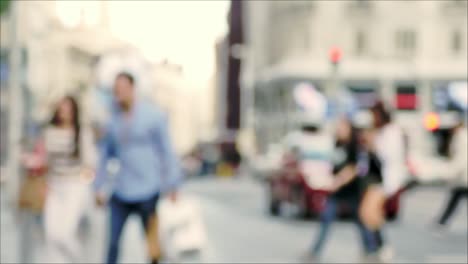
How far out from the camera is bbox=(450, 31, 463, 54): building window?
54100 millimetres

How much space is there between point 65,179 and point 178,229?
0.95m

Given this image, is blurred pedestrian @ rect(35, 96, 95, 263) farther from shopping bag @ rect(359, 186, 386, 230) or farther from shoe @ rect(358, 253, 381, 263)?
shoe @ rect(358, 253, 381, 263)

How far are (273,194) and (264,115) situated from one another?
50528 mm

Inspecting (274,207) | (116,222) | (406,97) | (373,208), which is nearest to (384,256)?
(373,208)

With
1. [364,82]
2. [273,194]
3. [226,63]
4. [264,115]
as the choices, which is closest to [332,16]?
[364,82]

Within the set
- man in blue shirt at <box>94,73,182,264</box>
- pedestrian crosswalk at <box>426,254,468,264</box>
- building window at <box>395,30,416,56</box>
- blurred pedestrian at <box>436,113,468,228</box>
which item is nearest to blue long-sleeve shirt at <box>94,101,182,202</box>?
man in blue shirt at <box>94,73,182,264</box>

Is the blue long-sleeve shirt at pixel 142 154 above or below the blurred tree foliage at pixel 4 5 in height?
below

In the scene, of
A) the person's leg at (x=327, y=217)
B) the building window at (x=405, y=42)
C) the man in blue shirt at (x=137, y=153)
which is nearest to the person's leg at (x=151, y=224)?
the man in blue shirt at (x=137, y=153)

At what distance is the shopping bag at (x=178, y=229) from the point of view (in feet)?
28.9

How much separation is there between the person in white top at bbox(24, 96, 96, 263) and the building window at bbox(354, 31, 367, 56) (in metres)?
48.3

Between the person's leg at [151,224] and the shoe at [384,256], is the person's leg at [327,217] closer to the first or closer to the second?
the shoe at [384,256]

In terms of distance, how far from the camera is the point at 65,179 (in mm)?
8539

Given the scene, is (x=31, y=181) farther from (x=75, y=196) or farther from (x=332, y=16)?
(x=332, y=16)

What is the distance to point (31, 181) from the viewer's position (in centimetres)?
902
